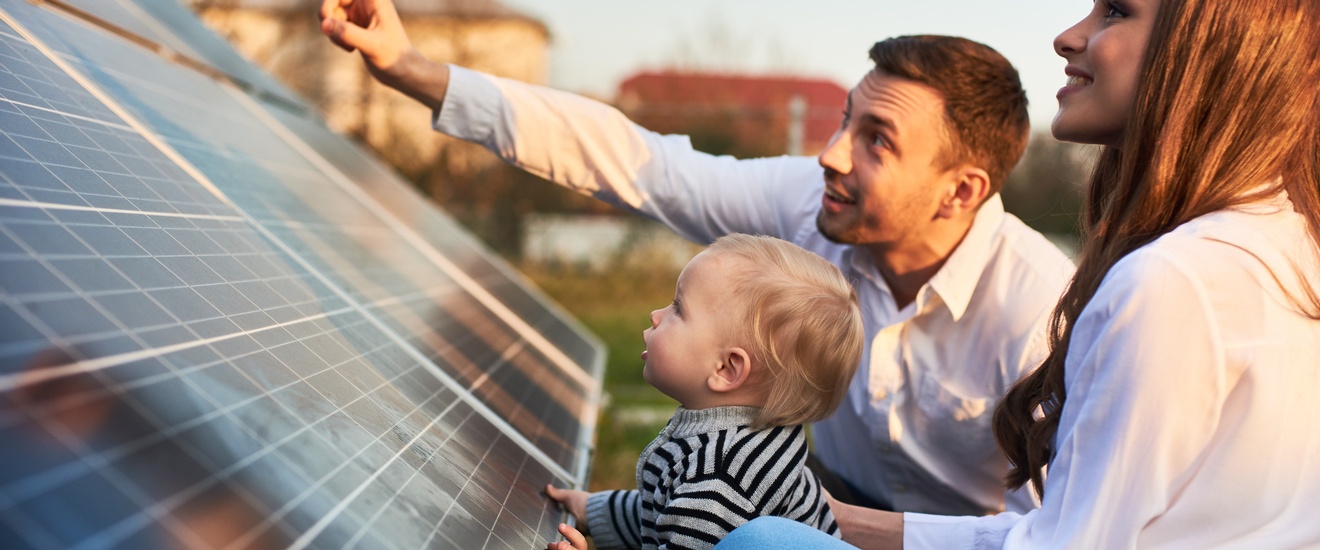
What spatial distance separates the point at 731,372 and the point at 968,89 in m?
1.61

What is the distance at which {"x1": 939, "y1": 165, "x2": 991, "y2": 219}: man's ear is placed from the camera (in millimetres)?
3414

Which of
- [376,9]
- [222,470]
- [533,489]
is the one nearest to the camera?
[222,470]

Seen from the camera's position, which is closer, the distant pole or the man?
the man

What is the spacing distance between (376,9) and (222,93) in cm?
86

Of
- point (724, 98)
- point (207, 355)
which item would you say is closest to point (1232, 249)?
point (207, 355)

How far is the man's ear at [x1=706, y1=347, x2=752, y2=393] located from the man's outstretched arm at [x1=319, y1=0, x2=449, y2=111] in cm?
135

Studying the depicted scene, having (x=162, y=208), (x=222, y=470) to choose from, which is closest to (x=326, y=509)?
(x=222, y=470)

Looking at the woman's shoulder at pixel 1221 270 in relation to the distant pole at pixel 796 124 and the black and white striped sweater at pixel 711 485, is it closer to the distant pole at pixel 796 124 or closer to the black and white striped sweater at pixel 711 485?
the black and white striped sweater at pixel 711 485

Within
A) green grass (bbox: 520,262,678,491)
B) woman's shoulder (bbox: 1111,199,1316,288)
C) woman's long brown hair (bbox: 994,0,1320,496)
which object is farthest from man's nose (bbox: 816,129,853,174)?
green grass (bbox: 520,262,678,491)

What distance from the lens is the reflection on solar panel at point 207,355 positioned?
110cm

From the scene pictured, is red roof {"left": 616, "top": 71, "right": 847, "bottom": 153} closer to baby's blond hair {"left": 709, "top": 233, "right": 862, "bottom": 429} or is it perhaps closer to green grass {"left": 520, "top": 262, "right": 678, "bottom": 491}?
green grass {"left": 520, "top": 262, "right": 678, "bottom": 491}

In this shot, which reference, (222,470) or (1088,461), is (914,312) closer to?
(1088,461)

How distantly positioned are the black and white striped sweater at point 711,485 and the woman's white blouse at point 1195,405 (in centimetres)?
53

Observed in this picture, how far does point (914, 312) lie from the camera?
3312 millimetres
